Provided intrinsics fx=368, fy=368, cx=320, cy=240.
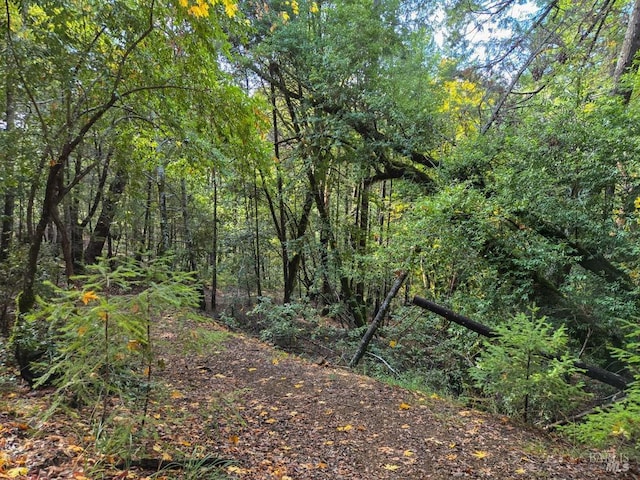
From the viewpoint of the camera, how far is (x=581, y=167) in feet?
21.1

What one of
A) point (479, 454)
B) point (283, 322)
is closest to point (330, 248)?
point (283, 322)

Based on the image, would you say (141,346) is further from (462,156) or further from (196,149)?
(462,156)

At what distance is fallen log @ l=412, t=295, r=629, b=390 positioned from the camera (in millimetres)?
5416

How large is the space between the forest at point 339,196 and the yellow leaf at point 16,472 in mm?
12

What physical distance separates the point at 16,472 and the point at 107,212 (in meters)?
9.56

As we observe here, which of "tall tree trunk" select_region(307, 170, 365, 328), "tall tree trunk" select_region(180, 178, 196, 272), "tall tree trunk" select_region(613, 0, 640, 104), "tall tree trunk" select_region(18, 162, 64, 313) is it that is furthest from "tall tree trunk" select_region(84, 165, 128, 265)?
"tall tree trunk" select_region(613, 0, 640, 104)

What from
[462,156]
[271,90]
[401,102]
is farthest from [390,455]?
[271,90]

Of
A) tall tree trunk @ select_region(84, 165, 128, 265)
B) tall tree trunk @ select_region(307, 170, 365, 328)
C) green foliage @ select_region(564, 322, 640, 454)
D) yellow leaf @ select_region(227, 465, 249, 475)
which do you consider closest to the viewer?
yellow leaf @ select_region(227, 465, 249, 475)

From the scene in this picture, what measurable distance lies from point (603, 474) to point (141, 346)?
14.3 ft

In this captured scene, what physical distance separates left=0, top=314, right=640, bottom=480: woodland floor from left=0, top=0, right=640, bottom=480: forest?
0.45 feet

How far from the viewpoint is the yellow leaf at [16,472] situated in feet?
7.95

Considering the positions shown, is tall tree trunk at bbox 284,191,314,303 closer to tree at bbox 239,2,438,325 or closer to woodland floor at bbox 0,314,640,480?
tree at bbox 239,2,438,325

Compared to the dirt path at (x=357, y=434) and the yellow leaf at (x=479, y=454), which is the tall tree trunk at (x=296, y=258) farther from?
the yellow leaf at (x=479, y=454)

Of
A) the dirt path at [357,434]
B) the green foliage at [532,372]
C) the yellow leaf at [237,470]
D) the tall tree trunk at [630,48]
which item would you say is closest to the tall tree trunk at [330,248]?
the dirt path at [357,434]
